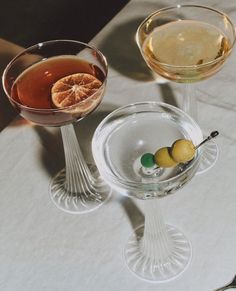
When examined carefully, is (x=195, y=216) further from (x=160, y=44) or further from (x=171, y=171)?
(x=160, y=44)

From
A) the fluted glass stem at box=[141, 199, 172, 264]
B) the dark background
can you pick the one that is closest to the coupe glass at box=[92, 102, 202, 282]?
the fluted glass stem at box=[141, 199, 172, 264]

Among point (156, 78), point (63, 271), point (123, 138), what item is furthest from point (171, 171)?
point (156, 78)

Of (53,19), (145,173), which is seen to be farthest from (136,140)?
(53,19)

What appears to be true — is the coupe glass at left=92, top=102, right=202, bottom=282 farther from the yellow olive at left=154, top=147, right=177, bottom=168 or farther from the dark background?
the dark background

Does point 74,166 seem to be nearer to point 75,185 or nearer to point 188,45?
point 75,185

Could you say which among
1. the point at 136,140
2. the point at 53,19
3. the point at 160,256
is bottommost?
the point at 53,19

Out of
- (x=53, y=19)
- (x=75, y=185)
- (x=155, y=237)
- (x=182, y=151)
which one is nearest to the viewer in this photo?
(x=182, y=151)

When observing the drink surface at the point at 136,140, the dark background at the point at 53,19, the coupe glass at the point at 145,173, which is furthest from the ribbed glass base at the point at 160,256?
the dark background at the point at 53,19

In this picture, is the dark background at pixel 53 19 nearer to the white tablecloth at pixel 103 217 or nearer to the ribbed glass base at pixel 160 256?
the white tablecloth at pixel 103 217
